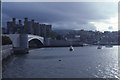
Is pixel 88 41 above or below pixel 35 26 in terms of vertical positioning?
below

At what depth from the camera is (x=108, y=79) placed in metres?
12.3

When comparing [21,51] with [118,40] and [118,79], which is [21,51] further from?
[118,40]

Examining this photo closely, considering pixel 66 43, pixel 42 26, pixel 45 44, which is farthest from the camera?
pixel 42 26

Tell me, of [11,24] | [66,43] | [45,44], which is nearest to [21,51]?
[45,44]

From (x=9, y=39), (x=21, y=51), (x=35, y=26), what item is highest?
(x=35, y=26)

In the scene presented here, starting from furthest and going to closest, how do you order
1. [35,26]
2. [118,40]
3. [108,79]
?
[118,40], [35,26], [108,79]

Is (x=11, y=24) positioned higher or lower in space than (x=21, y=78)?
higher

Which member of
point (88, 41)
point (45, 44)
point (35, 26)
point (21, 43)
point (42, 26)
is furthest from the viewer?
point (88, 41)

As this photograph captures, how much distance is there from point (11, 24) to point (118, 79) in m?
89.7

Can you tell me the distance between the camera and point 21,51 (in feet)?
126

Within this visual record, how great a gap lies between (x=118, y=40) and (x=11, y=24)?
77441mm

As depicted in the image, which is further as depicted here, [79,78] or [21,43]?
[21,43]

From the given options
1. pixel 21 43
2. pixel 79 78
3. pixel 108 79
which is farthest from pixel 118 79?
pixel 21 43

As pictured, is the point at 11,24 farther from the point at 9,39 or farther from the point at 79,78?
the point at 79,78
